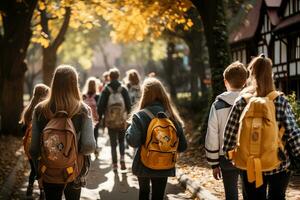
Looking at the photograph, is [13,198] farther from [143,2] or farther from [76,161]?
[143,2]

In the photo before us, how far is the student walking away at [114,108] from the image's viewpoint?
1090 cm

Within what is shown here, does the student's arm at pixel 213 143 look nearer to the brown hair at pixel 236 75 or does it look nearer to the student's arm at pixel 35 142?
the brown hair at pixel 236 75

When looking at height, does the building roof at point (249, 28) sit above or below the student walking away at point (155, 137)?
above

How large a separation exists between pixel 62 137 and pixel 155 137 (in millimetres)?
1055

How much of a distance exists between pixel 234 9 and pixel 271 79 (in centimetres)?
2332

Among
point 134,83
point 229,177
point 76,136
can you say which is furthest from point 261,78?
point 134,83

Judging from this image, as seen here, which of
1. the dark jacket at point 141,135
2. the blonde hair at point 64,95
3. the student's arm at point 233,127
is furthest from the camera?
the dark jacket at point 141,135

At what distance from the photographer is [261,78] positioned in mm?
4879

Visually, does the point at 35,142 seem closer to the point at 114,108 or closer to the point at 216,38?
the point at 114,108

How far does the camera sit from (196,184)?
9.13 m

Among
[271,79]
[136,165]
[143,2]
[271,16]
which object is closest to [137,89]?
[143,2]

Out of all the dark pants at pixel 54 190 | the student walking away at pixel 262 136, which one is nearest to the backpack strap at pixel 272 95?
the student walking away at pixel 262 136

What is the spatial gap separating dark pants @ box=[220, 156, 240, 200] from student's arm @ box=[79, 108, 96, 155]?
147cm

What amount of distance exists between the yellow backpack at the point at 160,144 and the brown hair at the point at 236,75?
2.63 ft
